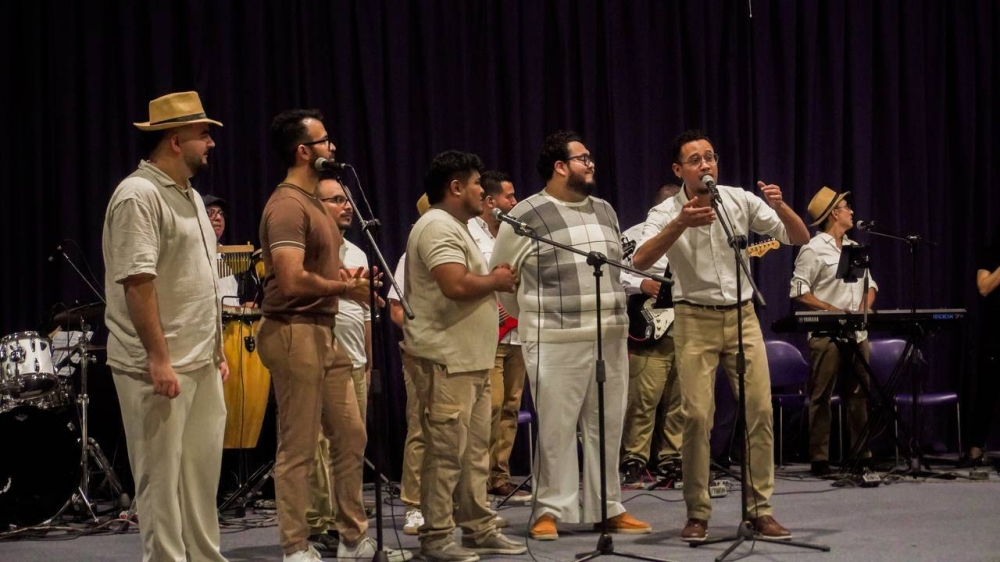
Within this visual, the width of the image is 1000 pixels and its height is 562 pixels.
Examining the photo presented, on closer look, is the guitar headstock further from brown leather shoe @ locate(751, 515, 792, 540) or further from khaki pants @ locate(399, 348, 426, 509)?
khaki pants @ locate(399, 348, 426, 509)

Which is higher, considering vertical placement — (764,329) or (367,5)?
(367,5)

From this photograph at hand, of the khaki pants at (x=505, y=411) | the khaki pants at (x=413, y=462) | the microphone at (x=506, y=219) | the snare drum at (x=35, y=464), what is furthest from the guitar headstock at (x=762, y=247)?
the snare drum at (x=35, y=464)

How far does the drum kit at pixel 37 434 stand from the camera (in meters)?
6.12

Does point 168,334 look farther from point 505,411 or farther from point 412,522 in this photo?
point 505,411

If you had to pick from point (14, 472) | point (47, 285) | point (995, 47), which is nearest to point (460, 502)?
point (14, 472)

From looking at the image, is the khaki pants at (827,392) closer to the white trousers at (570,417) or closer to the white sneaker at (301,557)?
the white trousers at (570,417)

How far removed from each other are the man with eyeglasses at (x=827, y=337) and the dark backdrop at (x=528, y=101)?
0.85 meters

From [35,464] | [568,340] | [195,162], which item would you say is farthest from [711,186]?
[35,464]

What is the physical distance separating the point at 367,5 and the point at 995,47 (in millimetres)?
5165

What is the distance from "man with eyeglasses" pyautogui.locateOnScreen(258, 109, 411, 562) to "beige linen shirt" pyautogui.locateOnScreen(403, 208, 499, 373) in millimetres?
377

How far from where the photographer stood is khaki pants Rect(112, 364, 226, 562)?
12.6 ft

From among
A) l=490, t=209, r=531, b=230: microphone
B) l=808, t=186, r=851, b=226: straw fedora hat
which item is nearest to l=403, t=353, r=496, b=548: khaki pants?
l=490, t=209, r=531, b=230: microphone

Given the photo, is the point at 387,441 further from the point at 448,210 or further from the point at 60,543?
the point at 448,210

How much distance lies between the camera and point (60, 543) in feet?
18.9
